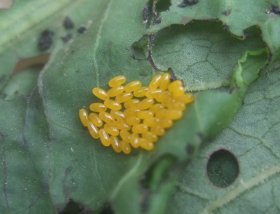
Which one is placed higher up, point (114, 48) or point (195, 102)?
point (114, 48)

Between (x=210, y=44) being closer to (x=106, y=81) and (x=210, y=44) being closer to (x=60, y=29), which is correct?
(x=106, y=81)

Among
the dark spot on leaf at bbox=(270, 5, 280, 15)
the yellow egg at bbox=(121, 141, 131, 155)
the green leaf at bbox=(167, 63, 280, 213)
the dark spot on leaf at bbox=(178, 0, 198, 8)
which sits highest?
the dark spot on leaf at bbox=(178, 0, 198, 8)

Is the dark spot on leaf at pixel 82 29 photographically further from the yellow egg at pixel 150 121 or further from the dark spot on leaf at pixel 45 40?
the yellow egg at pixel 150 121

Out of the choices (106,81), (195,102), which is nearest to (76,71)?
(106,81)

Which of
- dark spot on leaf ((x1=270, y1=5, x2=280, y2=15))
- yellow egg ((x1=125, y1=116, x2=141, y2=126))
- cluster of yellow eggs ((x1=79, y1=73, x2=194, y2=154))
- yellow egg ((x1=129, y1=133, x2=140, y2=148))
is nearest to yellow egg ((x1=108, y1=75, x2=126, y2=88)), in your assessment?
cluster of yellow eggs ((x1=79, y1=73, x2=194, y2=154))

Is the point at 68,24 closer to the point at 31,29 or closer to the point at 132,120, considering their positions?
the point at 31,29

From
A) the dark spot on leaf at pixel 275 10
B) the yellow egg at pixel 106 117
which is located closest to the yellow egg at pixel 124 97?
the yellow egg at pixel 106 117

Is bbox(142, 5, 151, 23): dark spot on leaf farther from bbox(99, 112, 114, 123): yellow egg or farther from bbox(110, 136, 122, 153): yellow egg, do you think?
bbox(110, 136, 122, 153): yellow egg

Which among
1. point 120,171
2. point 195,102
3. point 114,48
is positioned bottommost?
point 120,171
